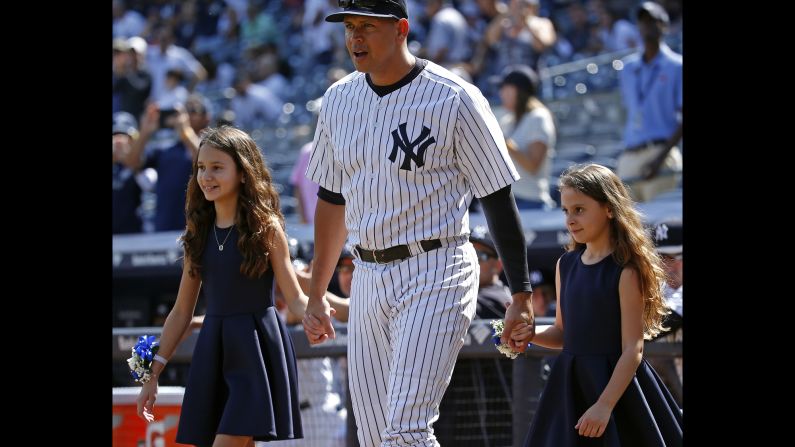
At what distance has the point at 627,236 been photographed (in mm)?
4711

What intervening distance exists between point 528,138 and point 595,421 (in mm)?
5052

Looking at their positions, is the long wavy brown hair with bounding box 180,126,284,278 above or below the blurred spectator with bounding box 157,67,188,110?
below

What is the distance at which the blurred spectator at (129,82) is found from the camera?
14664 millimetres

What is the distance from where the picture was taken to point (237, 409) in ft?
16.3

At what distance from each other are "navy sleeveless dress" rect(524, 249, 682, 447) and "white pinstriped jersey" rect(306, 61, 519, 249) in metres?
0.54

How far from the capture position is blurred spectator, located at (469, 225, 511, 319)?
21.5 ft

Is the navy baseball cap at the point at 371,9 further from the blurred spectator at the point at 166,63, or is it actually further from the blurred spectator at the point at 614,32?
the blurred spectator at the point at 166,63

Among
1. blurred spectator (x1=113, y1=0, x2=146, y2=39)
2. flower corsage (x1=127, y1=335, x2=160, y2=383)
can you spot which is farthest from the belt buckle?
blurred spectator (x1=113, y1=0, x2=146, y2=39)

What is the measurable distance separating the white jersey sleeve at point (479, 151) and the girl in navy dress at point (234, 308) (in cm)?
102

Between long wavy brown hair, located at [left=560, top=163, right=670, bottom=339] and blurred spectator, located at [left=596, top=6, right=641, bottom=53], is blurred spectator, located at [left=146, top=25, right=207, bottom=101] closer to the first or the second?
blurred spectator, located at [left=596, top=6, right=641, bottom=53]

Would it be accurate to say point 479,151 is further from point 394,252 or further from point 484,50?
point 484,50
